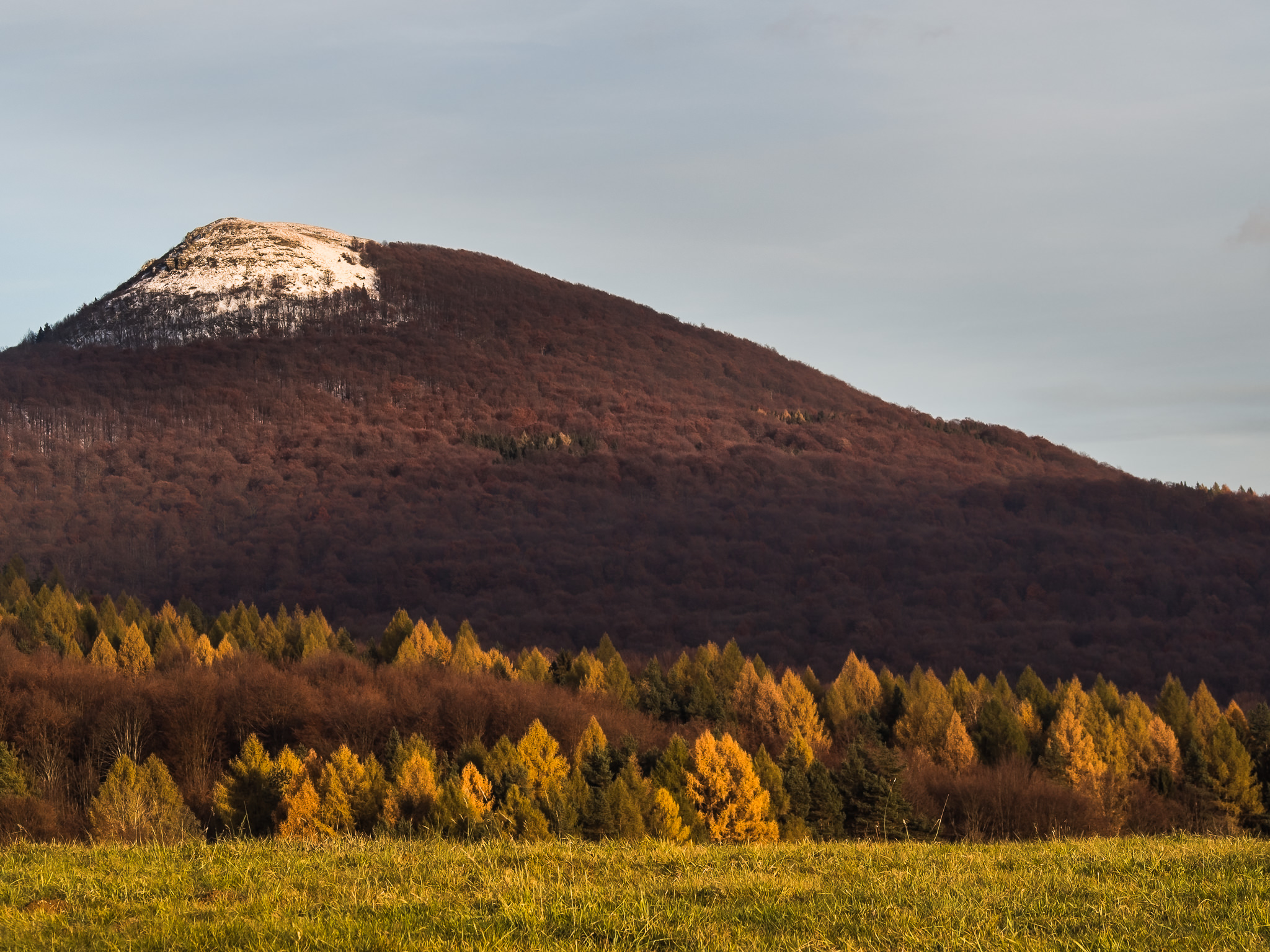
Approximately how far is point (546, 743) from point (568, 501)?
325 ft

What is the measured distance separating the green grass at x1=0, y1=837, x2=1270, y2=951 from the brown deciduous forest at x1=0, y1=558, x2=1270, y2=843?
22.8 m

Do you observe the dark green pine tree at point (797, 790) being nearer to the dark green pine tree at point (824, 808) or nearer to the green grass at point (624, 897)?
the dark green pine tree at point (824, 808)

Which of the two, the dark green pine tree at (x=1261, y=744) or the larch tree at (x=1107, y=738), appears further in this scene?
the dark green pine tree at (x=1261, y=744)

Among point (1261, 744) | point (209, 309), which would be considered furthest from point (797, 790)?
point (209, 309)

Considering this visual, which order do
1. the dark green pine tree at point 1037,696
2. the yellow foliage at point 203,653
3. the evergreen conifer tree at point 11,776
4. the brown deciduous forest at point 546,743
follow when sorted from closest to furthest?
the evergreen conifer tree at point 11,776 → the brown deciduous forest at point 546,743 → the yellow foliage at point 203,653 → the dark green pine tree at point 1037,696

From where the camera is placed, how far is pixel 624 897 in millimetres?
9578

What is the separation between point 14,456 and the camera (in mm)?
150750

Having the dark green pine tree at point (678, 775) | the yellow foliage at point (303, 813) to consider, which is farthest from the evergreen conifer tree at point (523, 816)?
the dark green pine tree at point (678, 775)

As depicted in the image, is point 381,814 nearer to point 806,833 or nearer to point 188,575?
point 806,833

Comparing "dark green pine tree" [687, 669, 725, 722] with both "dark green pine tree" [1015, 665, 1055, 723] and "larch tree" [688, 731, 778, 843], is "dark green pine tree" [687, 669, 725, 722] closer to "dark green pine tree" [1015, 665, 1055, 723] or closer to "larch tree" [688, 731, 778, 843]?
"dark green pine tree" [1015, 665, 1055, 723]

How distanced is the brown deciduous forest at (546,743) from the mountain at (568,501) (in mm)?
37662

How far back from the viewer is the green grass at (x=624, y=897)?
8227mm

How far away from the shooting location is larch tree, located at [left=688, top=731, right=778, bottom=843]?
53531mm

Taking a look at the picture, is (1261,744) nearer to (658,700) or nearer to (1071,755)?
(1071,755)
